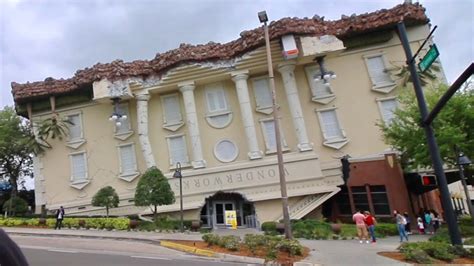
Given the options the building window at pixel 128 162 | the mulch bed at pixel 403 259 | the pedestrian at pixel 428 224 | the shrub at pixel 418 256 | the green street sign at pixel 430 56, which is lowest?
the pedestrian at pixel 428 224

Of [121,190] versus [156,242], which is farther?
[121,190]

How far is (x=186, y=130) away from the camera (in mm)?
30156

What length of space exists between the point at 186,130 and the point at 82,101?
10133mm

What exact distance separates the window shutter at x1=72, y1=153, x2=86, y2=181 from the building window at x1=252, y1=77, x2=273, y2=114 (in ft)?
52.4

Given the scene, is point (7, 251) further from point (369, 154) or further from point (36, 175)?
point (36, 175)

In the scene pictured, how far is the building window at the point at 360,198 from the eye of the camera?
Answer: 969 inches

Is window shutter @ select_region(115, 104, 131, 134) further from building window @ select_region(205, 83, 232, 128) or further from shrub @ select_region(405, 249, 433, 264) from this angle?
shrub @ select_region(405, 249, 433, 264)

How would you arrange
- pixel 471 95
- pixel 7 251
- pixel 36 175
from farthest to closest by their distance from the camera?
pixel 36 175 → pixel 471 95 → pixel 7 251

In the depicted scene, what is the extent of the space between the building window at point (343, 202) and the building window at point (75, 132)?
72.2ft

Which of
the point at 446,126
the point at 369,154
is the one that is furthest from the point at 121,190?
the point at 446,126

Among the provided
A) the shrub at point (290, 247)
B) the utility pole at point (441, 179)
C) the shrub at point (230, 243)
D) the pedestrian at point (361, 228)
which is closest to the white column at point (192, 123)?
the shrub at point (230, 243)

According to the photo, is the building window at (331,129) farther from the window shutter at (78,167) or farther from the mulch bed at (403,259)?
the window shutter at (78,167)

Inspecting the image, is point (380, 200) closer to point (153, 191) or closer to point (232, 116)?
point (232, 116)

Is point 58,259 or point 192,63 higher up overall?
point 192,63
